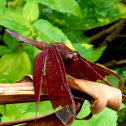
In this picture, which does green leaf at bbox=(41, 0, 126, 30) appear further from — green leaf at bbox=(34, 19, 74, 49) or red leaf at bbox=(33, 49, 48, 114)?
red leaf at bbox=(33, 49, 48, 114)

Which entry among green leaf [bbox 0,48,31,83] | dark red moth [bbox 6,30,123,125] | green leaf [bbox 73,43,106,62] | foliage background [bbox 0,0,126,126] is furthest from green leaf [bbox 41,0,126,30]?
dark red moth [bbox 6,30,123,125]

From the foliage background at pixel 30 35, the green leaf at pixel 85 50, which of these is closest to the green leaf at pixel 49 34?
the foliage background at pixel 30 35

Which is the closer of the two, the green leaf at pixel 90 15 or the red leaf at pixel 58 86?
the red leaf at pixel 58 86

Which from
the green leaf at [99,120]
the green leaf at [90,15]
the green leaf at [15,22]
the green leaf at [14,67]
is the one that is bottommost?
the green leaf at [99,120]

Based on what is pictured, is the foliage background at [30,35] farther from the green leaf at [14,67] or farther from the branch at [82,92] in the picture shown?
the branch at [82,92]

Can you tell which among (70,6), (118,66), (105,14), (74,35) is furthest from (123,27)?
(70,6)
